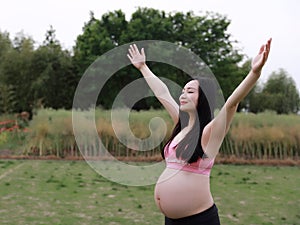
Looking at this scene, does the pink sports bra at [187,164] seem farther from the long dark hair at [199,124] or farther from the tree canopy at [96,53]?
the tree canopy at [96,53]

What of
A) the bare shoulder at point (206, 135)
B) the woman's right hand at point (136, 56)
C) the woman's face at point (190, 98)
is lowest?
the bare shoulder at point (206, 135)

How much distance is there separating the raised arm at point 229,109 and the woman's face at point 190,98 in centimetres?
17

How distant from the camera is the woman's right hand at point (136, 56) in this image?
9.89 ft

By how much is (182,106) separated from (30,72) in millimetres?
21426

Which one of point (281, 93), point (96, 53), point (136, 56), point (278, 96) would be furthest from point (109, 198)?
point (281, 93)

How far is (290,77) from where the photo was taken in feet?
127

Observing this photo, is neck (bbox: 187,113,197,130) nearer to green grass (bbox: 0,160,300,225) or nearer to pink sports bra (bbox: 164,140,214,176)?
pink sports bra (bbox: 164,140,214,176)

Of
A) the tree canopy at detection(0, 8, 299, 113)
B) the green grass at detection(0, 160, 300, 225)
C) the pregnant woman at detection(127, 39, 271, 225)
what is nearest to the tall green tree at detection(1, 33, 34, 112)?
the tree canopy at detection(0, 8, 299, 113)

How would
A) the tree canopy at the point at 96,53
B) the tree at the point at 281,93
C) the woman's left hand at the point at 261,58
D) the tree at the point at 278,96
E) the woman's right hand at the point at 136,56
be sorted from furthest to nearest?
the tree at the point at 281,93 < the tree at the point at 278,96 < the tree canopy at the point at 96,53 < the woman's right hand at the point at 136,56 < the woman's left hand at the point at 261,58

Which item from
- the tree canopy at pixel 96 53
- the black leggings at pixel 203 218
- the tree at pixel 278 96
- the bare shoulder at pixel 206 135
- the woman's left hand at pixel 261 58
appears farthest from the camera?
the tree at pixel 278 96

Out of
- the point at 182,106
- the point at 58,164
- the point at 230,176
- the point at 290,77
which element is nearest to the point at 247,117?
the point at 230,176

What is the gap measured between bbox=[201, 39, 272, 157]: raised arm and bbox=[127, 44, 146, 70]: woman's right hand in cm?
91

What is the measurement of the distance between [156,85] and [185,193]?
77cm

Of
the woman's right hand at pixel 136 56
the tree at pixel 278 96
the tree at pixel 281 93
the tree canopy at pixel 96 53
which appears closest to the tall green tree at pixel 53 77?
the tree canopy at pixel 96 53
